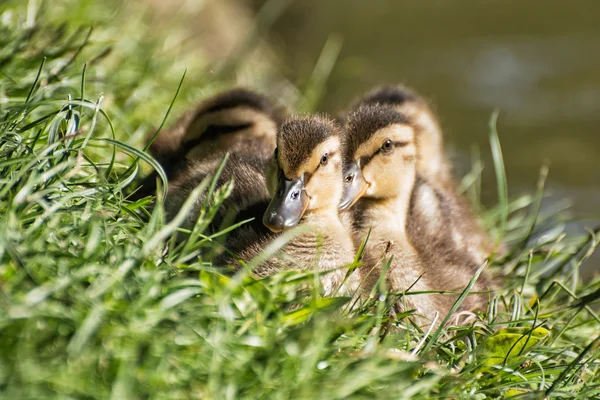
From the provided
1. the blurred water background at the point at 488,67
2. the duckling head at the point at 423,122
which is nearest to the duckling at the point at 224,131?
the duckling head at the point at 423,122

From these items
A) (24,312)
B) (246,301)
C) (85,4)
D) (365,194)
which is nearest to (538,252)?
(365,194)

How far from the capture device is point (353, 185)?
122 inches

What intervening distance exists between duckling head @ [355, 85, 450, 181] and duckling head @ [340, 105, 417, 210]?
56 centimetres

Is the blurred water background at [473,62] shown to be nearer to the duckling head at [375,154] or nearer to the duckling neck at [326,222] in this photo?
the duckling head at [375,154]

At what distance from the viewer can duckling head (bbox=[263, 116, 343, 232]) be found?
8.83ft

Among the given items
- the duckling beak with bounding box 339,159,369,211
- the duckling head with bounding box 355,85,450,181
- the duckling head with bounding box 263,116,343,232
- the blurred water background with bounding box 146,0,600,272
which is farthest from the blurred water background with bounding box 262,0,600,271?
the duckling head with bounding box 263,116,343,232

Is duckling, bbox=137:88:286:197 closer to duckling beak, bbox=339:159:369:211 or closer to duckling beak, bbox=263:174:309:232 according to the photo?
duckling beak, bbox=339:159:369:211

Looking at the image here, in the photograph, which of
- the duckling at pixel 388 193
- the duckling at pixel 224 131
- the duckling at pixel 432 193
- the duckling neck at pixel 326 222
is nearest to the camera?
the duckling neck at pixel 326 222

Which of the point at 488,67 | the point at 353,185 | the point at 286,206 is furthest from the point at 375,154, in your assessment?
the point at 488,67

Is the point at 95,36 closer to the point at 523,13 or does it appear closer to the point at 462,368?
the point at 462,368

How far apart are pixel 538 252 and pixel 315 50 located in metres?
4.83

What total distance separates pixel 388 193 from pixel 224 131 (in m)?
0.81

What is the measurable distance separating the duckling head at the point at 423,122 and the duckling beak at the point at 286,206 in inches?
45.6

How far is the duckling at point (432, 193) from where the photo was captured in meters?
3.33
